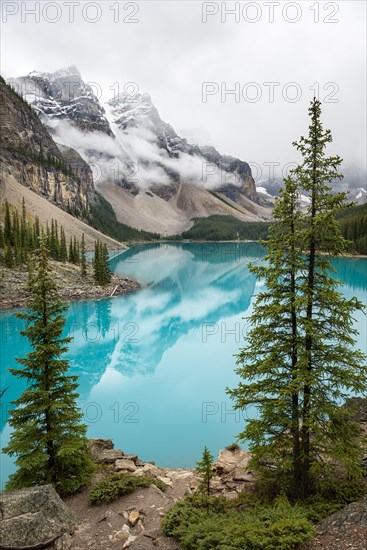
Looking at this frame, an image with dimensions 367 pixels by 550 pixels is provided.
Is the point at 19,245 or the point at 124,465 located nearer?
the point at 124,465

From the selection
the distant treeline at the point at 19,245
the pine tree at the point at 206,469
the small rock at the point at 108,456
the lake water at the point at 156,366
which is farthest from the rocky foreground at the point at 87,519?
the distant treeline at the point at 19,245

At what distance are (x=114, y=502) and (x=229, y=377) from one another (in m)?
19.3

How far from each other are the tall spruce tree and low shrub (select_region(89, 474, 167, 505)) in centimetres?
421

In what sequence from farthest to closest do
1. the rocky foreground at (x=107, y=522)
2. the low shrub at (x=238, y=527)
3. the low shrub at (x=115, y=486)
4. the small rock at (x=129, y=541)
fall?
the low shrub at (x=115, y=486) → the small rock at (x=129, y=541) → the rocky foreground at (x=107, y=522) → the low shrub at (x=238, y=527)

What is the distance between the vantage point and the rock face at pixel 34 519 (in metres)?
8.25

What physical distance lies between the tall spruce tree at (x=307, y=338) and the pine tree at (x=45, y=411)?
18.7 ft

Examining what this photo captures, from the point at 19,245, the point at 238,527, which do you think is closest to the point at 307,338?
the point at 238,527

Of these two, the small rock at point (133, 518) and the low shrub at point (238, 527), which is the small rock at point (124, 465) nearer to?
the small rock at point (133, 518)

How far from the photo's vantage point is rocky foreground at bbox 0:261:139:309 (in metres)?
49.8

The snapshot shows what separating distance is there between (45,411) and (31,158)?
493 ft

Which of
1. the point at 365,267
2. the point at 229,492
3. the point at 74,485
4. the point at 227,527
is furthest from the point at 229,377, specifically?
the point at 365,267

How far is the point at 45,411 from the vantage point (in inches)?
455

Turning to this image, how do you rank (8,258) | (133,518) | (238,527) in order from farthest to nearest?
(8,258)
(133,518)
(238,527)

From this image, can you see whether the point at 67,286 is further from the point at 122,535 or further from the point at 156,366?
the point at 122,535
